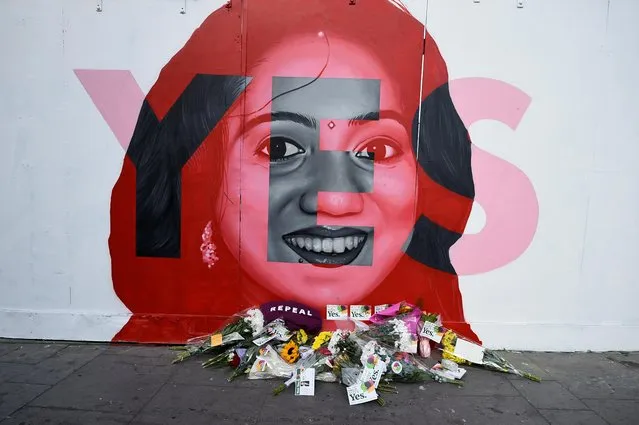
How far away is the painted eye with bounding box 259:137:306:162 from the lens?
15.9 feet

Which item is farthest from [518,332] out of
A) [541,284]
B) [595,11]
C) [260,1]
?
[260,1]

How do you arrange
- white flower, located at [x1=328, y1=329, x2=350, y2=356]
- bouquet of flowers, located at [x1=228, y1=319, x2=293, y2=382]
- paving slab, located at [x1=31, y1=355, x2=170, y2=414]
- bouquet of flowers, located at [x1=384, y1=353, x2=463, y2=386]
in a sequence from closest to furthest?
paving slab, located at [x1=31, y1=355, x2=170, y2=414]
bouquet of flowers, located at [x1=384, y1=353, x2=463, y2=386]
bouquet of flowers, located at [x1=228, y1=319, x2=293, y2=382]
white flower, located at [x1=328, y1=329, x2=350, y2=356]

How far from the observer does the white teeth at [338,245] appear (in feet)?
16.1

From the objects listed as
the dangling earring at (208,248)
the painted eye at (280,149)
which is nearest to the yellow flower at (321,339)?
the dangling earring at (208,248)

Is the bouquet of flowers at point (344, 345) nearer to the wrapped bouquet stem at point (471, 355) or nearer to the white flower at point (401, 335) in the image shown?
the white flower at point (401, 335)

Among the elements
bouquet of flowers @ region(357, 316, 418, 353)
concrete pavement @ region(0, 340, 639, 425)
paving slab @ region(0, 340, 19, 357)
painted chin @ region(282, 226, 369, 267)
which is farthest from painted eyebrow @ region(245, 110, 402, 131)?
paving slab @ region(0, 340, 19, 357)

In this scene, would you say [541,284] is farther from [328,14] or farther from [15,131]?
[15,131]

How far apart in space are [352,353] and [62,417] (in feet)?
8.44

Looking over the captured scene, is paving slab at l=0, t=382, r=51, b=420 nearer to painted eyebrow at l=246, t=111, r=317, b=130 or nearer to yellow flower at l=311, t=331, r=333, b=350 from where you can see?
yellow flower at l=311, t=331, r=333, b=350

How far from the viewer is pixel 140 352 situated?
4.75m

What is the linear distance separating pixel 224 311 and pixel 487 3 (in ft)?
15.2

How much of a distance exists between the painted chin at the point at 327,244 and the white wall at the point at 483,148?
138cm

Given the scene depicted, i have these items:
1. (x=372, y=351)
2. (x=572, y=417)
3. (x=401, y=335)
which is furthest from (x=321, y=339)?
(x=572, y=417)

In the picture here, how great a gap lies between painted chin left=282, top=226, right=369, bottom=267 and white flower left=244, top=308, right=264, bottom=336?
81cm
